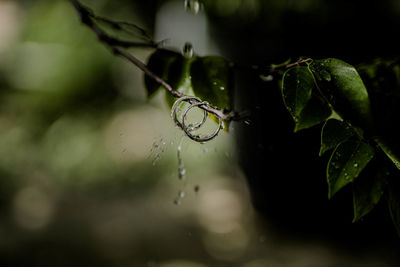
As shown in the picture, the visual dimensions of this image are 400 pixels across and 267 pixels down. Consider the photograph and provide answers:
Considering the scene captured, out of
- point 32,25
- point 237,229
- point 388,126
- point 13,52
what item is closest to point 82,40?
point 32,25

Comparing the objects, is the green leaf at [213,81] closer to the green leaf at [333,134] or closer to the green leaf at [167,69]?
the green leaf at [167,69]

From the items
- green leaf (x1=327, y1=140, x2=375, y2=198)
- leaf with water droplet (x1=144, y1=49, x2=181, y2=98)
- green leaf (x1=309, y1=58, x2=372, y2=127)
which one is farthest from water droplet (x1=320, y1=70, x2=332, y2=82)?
leaf with water droplet (x1=144, y1=49, x2=181, y2=98)

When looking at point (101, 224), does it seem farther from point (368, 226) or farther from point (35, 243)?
point (368, 226)

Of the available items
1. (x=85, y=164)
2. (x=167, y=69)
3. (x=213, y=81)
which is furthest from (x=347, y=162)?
(x=85, y=164)

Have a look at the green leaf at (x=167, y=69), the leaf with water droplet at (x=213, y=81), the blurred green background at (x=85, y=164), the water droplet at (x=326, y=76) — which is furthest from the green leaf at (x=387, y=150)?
the blurred green background at (x=85, y=164)

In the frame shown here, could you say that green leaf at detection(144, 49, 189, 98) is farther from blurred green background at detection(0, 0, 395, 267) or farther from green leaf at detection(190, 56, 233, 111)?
blurred green background at detection(0, 0, 395, 267)
